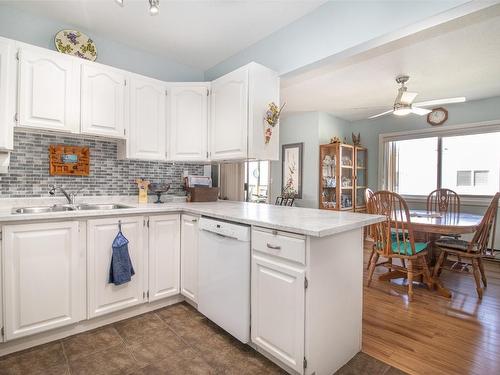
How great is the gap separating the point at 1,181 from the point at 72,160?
512mm

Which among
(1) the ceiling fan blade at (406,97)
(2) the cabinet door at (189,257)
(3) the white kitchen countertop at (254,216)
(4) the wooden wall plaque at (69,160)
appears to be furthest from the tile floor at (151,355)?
(1) the ceiling fan blade at (406,97)

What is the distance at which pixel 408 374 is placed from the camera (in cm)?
156

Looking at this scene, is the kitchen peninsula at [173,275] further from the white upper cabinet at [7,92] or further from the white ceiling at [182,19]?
the white ceiling at [182,19]

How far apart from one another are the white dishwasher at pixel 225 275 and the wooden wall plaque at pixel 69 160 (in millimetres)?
1315

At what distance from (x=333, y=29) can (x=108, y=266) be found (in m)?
2.48

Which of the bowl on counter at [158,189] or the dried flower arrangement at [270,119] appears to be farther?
the bowl on counter at [158,189]

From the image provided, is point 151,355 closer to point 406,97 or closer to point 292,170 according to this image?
point 406,97

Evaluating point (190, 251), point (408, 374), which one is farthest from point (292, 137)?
point (408, 374)

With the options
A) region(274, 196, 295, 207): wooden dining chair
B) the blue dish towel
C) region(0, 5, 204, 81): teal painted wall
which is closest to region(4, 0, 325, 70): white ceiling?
region(0, 5, 204, 81): teal painted wall

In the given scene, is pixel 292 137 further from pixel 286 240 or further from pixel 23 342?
pixel 23 342

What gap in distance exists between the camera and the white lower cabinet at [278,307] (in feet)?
4.61

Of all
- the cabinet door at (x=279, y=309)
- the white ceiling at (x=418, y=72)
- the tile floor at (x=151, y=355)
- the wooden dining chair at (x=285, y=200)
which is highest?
the white ceiling at (x=418, y=72)

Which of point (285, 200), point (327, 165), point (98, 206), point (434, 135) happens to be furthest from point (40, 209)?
point (434, 135)

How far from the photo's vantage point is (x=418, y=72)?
3.10 meters
